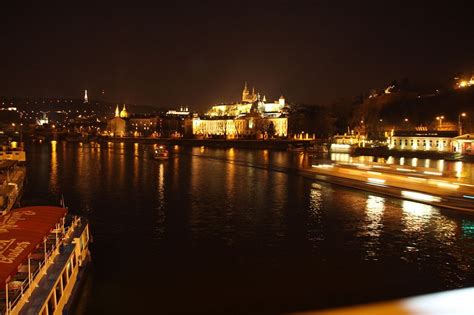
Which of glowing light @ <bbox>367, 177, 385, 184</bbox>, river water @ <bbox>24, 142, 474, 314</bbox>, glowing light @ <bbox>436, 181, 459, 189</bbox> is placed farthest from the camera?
glowing light @ <bbox>367, 177, 385, 184</bbox>

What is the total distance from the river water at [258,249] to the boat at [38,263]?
0.74 m

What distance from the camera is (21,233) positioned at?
7.71m

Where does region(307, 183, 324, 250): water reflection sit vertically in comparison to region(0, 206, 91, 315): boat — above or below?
below

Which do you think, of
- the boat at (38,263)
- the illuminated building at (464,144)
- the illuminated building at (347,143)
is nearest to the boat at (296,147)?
the illuminated building at (347,143)

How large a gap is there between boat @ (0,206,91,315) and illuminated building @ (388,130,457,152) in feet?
159

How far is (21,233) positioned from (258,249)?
653cm

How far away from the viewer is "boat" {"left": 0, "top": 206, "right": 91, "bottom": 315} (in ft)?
21.5

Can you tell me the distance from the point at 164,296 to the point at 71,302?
6.10 feet

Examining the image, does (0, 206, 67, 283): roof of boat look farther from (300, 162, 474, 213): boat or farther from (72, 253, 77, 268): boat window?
(300, 162, 474, 213): boat

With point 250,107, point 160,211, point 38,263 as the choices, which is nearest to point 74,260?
point 38,263

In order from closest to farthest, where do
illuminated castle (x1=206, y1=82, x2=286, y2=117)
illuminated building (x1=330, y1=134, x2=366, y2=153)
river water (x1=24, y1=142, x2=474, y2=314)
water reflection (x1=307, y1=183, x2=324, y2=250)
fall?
river water (x1=24, y1=142, x2=474, y2=314), water reflection (x1=307, y1=183, x2=324, y2=250), illuminated building (x1=330, y1=134, x2=366, y2=153), illuminated castle (x1=206, y1=82, x2=286, y2=117)

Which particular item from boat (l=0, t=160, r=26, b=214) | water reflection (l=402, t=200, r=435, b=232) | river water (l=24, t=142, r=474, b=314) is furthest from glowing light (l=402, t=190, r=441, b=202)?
boat (l=0, t=160, r=26, b=214)

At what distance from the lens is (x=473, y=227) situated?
1509 centimetres

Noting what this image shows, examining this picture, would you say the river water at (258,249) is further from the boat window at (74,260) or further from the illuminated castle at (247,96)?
the illuminated castle at (247,96)
